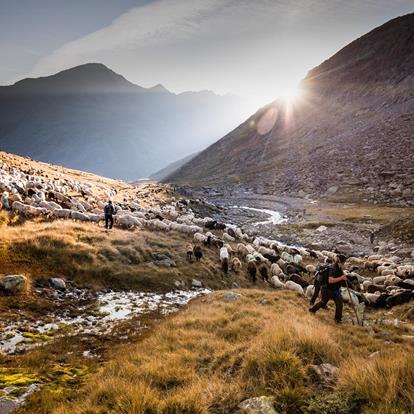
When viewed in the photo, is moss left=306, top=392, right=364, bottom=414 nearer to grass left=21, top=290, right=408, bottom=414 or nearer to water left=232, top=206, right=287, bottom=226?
A: grass left=21, top=290, right=408, bottom=414

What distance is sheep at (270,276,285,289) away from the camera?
20.4 m

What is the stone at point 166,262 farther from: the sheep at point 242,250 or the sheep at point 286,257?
the sheep at point 286,257

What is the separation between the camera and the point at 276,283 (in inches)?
814

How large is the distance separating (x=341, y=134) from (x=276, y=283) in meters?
94.8

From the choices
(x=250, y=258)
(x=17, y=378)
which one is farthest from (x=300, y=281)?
(x=17, y=378)

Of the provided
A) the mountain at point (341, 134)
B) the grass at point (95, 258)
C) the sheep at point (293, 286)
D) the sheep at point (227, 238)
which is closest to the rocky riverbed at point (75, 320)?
the grass at point (95, 258)

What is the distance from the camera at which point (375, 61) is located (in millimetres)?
129250

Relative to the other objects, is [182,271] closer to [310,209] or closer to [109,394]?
[109,394]

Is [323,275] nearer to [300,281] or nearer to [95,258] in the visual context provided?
[300,281]

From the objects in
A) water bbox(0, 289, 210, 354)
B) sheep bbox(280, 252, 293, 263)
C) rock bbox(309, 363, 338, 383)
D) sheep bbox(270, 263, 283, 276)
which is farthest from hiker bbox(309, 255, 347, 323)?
sheep bbox(280, 252, 293, 263)

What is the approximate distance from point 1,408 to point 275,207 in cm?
6361

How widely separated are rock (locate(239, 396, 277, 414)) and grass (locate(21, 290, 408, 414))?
15 centimetres

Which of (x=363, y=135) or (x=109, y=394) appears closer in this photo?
(x=109, y=394)

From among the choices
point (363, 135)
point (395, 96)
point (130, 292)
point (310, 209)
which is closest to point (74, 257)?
point (130, 292)
